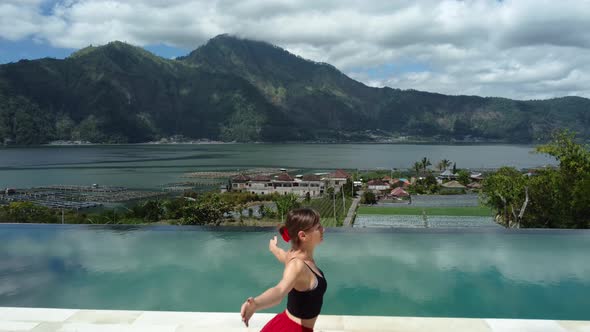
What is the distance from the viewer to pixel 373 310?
386cm

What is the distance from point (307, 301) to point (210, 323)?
166cm

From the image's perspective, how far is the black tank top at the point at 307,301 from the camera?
1.52 metres

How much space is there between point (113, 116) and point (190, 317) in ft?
514

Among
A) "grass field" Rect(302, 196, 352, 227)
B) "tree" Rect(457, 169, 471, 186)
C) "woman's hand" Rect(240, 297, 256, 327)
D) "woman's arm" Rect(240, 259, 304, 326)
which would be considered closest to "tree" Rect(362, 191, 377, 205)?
"grass field" Rect(302, 196, 352, 227)

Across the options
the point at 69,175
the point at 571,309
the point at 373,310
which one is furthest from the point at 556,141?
the point at 69,175

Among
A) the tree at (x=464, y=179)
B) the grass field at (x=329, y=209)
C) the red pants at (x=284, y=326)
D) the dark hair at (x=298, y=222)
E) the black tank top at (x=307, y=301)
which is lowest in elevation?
the grass field at (x=329, y=209)

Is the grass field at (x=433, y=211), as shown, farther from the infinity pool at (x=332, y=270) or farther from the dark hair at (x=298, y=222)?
the dark hair at (x=298, y=222)

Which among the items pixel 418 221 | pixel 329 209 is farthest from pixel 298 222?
pixel 329 209

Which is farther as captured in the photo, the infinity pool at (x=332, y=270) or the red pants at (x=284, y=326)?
the infinity pool at (x=332, y=270)

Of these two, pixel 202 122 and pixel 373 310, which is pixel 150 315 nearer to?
pixel 373 310

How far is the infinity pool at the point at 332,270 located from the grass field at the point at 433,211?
29040mm

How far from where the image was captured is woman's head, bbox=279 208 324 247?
4.92ft

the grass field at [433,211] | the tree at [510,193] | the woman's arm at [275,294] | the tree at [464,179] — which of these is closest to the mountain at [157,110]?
the tree at [464,179]

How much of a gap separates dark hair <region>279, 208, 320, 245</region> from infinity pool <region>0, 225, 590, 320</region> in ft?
7.89
